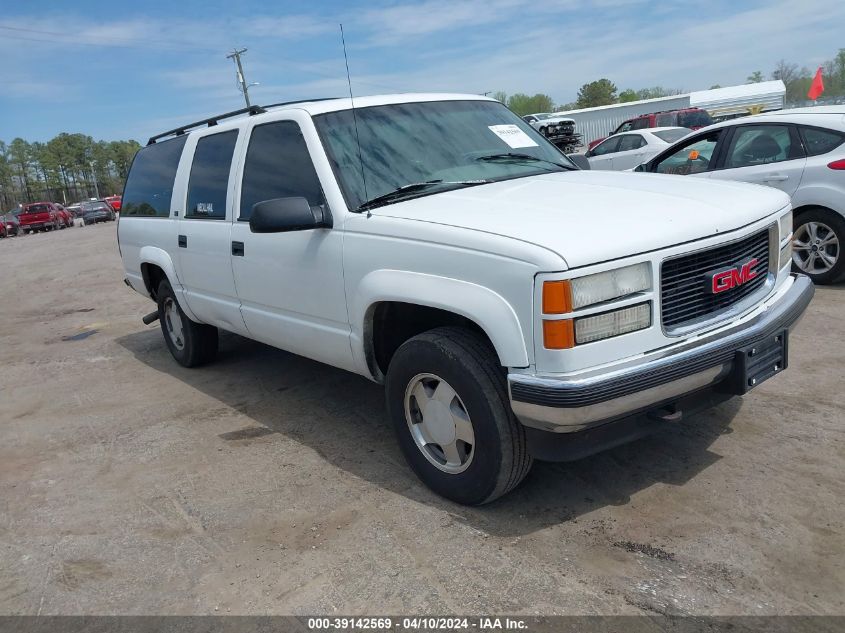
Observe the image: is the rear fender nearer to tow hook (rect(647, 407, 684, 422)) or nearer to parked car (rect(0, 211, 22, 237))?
tow hook (rect(647, 407, 684, 422))

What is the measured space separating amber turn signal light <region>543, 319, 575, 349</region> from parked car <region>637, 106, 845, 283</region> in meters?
4.46

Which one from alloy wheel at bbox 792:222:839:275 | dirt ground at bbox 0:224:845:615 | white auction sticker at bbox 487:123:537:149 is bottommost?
dirt ground at bbox 0:224:845:615

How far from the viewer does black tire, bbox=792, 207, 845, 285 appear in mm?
6461

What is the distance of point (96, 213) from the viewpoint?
39.3 m

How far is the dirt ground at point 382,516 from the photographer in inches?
109

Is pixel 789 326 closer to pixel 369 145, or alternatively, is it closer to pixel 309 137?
pixel 369 145

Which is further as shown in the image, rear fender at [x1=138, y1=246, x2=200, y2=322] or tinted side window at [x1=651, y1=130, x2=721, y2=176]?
tinted side window at [x1=651, y1=130, x2=721, y2=176]

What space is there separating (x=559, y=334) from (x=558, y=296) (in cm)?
14

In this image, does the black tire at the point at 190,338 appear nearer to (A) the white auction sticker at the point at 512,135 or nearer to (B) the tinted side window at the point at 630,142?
(A) the white auction sticker at the point at 512,135

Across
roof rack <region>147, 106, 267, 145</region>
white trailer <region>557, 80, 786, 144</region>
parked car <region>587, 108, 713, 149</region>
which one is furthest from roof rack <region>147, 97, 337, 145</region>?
white trailer <region>557, 80, 786, 144</region>

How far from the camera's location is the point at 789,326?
3402 mm

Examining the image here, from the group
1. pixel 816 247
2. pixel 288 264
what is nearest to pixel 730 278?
pixel 288 264

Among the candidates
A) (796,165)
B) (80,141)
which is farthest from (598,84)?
(796,165)

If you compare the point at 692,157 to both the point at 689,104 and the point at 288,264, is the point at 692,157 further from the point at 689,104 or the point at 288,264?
the point at 689,104
